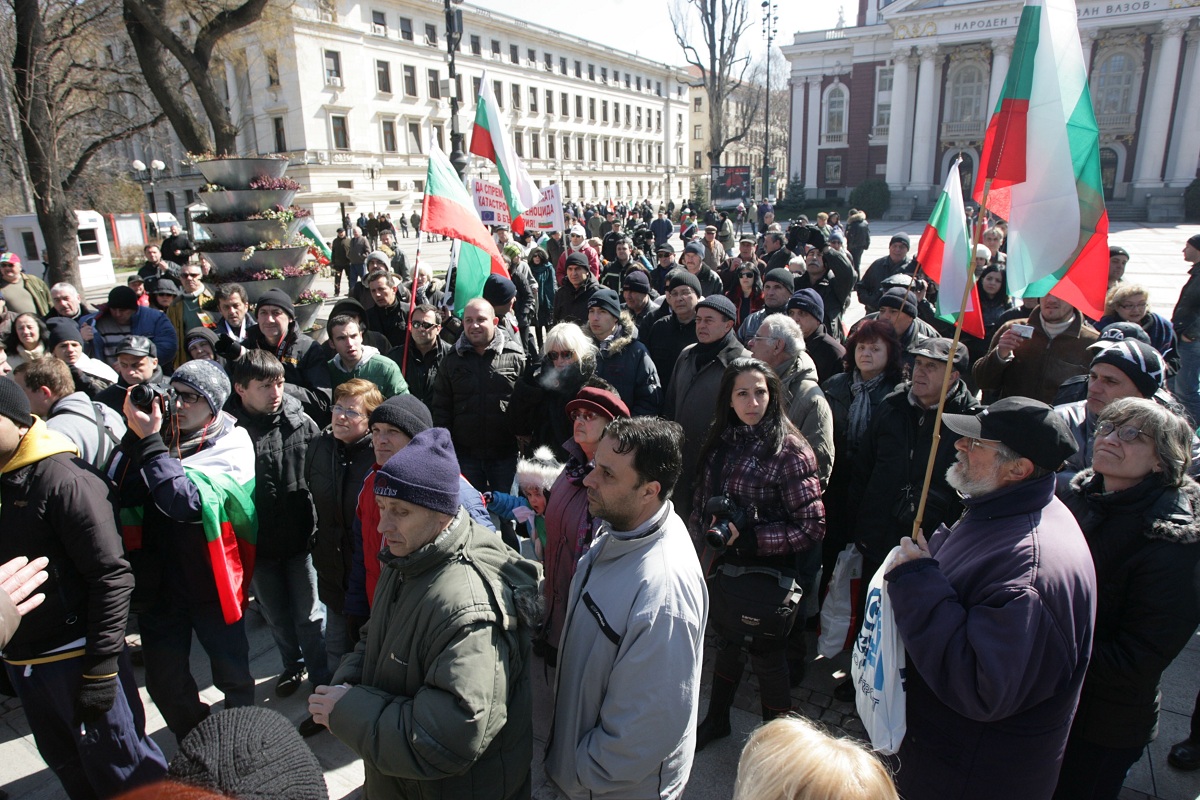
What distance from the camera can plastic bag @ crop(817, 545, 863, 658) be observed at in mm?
3568

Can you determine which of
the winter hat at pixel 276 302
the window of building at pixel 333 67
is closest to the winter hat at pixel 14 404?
the winter hat at pixel 276 302

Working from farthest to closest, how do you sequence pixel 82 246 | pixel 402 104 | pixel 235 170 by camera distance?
pixel 402 104, pixel 82 246, pixel 235 170

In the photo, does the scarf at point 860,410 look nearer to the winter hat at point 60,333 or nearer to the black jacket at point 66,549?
Result: the black jacket at point 66,549

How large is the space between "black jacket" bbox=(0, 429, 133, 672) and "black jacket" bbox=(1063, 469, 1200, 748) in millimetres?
3499

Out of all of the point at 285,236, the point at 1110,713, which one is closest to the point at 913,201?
the point at 285,236

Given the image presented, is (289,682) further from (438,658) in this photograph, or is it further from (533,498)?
(438,658)

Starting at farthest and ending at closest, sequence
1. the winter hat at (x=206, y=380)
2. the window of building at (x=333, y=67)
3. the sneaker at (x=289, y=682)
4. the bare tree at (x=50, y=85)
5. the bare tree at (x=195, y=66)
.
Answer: the window of building at (x=333, y=67) < the bare tree at (x=50, y=85) < the bare tree at (x=195, y=66) < the sneaker at (x=289, y=682) < the winter hat at (x=206, y=380)

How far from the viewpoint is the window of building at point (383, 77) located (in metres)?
50.3

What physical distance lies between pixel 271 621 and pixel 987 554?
338cm

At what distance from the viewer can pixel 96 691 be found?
2.63m

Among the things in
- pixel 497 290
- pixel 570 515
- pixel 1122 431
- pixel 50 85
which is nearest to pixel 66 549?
pixel 570 515

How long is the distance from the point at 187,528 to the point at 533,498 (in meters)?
1.49

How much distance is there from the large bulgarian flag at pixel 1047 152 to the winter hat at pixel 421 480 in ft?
7.44

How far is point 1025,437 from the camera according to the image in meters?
1.95
